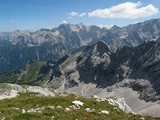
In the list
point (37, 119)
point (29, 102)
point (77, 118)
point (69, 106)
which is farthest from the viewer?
point (29, 102)

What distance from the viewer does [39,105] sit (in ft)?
117

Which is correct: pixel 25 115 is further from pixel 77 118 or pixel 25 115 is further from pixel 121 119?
pixel 121 119

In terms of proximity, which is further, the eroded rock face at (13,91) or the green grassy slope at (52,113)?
the eroded rock face at (13,91)

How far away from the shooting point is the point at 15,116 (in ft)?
85.7

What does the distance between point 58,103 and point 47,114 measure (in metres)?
9.05

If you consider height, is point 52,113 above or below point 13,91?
above

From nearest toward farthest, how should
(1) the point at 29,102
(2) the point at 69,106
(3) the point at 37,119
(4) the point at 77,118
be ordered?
(3) the point at 37,119, (4) the point at 77,118, (2) the point at 69,106, (1) the point at 29,102

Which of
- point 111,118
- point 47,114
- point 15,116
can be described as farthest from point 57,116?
point 111,118

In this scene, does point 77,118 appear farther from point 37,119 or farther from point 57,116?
point 37,119

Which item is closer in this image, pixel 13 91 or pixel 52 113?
pixel 52 113

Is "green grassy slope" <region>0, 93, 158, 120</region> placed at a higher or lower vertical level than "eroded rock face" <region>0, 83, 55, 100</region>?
higher

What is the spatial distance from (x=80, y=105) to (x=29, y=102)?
7.28 m

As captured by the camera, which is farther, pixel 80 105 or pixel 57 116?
pixel 80 105

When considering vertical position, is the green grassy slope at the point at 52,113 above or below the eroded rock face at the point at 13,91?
above
